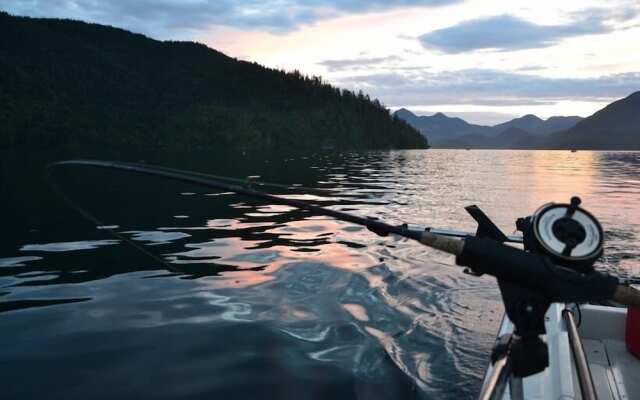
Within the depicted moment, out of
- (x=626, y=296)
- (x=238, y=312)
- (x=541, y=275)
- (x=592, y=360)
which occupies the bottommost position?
(x=238, y=312)

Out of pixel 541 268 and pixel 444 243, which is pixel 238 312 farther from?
pixel 541 268

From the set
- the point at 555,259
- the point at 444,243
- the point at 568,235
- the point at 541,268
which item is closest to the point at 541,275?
the point at 541,268

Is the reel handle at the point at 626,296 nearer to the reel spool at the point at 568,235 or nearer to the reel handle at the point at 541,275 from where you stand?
the reel handle at the point at 541,275

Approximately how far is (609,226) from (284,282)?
1686cm

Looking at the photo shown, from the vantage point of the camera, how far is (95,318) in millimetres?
9406

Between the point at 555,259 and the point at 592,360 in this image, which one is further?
the point at 592,360

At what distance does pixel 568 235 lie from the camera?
362 cm

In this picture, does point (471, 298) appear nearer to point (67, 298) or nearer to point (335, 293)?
point (335, 293)

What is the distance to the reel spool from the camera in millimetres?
3537

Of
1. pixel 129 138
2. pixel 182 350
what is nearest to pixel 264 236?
pixel 182 350

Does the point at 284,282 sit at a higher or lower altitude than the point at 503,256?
lower

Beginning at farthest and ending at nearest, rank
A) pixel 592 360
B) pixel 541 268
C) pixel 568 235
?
pixel 592 360, pixel 568 235, pixel 541 268

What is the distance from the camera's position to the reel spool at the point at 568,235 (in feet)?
11.6

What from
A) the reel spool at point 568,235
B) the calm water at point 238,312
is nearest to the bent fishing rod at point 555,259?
the reel spool at point 568,235
